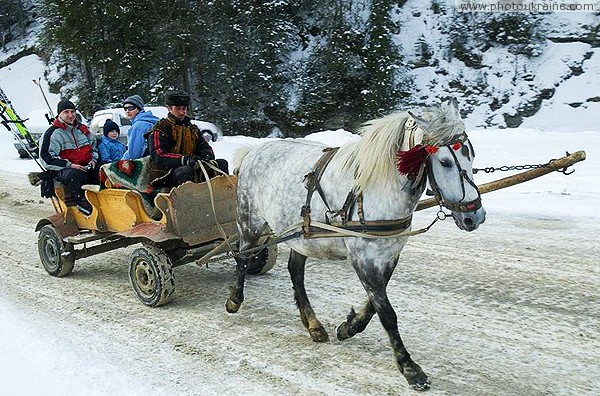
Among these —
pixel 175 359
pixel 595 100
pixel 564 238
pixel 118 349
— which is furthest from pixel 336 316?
pixel 595 100

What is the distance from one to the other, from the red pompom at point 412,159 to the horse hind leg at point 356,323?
1133mm

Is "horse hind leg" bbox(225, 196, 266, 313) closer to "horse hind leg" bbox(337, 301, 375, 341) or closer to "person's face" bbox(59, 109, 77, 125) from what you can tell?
"horse hind leg" bbox(337, 301, 375, 341)

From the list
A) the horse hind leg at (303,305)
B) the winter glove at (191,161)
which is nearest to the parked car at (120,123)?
the winter glove at (191,161)

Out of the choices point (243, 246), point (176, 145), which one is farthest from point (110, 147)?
point (243, 246)

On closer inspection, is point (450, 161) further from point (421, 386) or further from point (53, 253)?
point (53, 253)

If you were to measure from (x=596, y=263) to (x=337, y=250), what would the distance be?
11.2 feet

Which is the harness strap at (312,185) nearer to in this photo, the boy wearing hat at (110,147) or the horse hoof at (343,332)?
the horse hoof at (343,332)

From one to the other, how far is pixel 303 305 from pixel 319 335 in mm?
336

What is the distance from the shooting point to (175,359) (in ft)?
13.8

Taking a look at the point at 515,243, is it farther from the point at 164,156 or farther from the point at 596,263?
the point at 164,156

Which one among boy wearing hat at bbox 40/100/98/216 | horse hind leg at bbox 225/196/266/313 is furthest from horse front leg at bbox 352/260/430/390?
boy wearing hat at bbox 40/100/98/216

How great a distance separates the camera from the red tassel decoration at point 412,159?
348 centimetres

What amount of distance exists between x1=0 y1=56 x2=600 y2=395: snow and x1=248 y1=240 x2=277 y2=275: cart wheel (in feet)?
6.47

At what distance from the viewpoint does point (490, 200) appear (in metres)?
9.39
